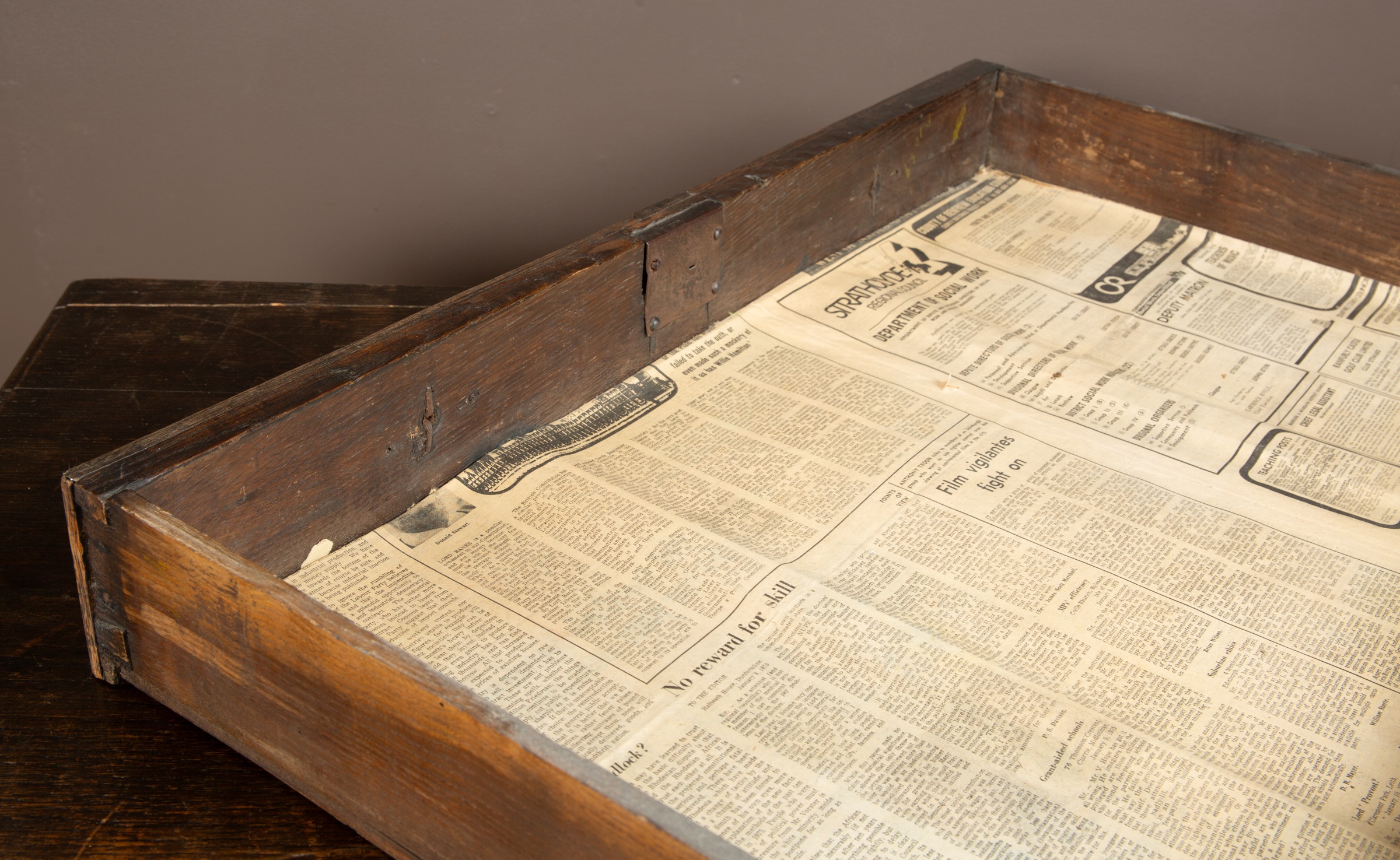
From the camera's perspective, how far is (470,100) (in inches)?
73.3

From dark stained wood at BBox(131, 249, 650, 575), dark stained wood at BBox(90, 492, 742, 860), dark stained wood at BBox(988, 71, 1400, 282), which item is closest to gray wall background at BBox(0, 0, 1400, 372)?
dark stained wood at BBox(988, 71, 1400, 282)

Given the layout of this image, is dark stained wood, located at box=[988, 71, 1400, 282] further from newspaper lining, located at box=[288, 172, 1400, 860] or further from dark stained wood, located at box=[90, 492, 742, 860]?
dark stained wood, located at box=[90, 492, 742, 860]

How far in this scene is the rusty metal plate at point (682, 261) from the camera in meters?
1.03

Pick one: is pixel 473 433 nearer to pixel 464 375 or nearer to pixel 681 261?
pixel 464 375

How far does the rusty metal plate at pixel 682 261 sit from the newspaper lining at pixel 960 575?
1.7 inches

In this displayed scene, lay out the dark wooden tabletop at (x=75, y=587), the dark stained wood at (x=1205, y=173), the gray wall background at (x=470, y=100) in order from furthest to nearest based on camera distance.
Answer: the gray wall background at (x=470, y=100) → the dark stained wood at (x=1205, y=173) → the dark wooden tabletop at (x=75, y=587)

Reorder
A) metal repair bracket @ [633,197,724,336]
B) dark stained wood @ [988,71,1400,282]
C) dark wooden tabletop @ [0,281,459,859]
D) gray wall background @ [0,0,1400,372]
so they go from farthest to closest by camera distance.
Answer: gray wall background @ [0,0,1400,372] → dark stained wood @ [988,71,1400,282] → metal repair bracket @ [633,197,724,336] → dark wooden tabletop @ [0,281,459,859]

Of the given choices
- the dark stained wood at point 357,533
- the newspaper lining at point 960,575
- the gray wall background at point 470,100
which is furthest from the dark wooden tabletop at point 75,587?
the gray wall background at point 470,100

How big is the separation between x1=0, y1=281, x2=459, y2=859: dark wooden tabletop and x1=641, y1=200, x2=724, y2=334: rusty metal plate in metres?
0.26

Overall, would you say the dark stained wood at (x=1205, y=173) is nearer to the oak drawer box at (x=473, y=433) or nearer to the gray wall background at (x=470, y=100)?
the oak drawer box at (x=473, y=433)

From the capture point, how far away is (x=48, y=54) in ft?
5.82

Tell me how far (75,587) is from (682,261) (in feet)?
1.71

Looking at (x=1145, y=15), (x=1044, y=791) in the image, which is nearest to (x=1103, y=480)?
(x=1044, y=791)

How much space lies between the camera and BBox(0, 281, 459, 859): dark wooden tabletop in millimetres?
690
